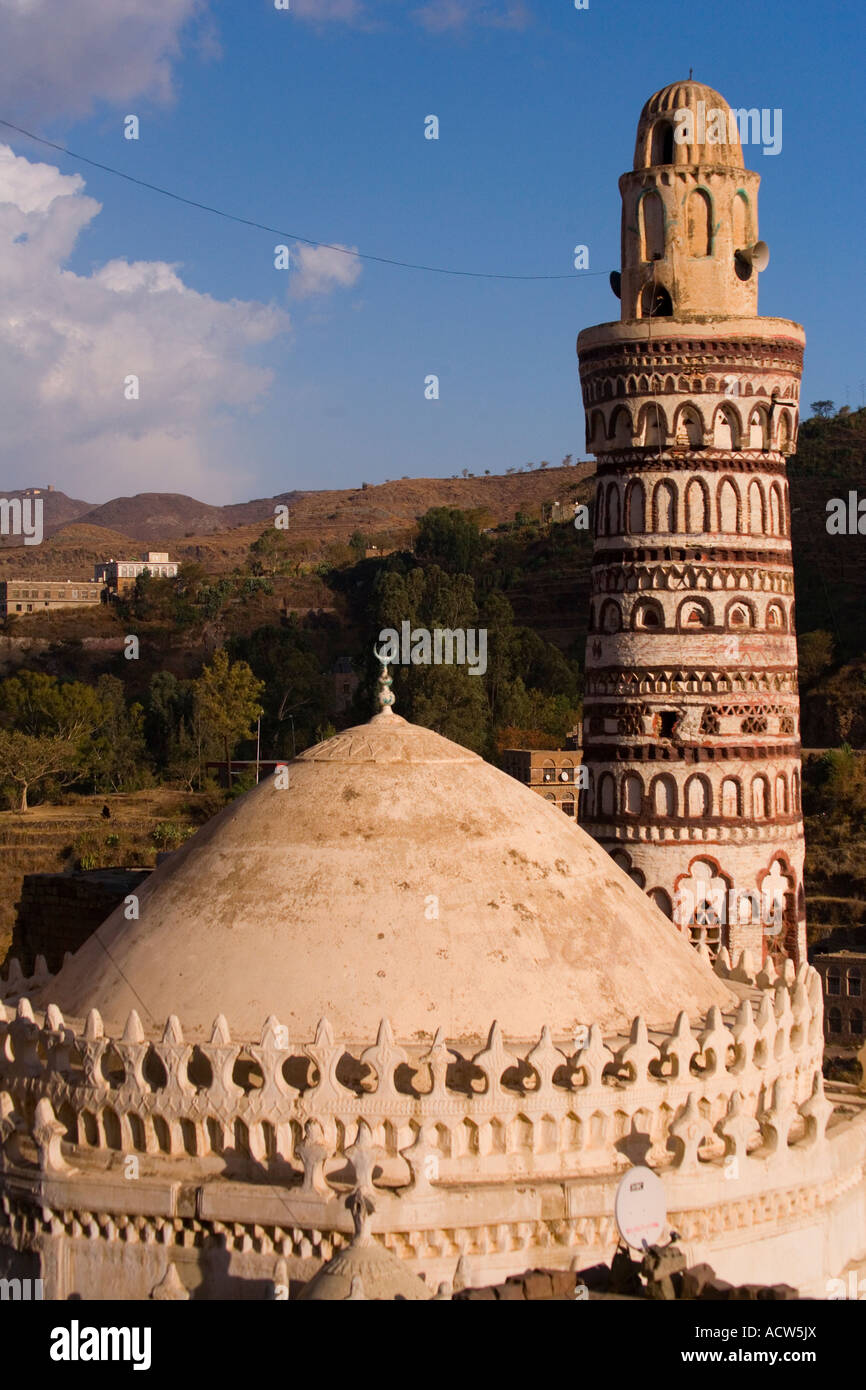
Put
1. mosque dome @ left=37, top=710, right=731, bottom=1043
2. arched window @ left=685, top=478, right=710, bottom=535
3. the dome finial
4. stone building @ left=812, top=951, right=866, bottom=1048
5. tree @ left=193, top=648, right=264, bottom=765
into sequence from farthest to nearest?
tree @ left=193, top=648, right=264, bottom=765
stone building @ left=812, top=951, right=866, bottom=1048
arched window @ left=685, top=478, right=710, bottom=535
the dome finial
mosque dome @ left=37, top=710, right=731, bottom=1043

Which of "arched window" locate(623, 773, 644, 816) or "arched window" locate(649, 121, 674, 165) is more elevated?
"arched window" locate(649, 121, 674, 165)

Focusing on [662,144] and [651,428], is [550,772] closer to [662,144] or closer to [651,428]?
[651,428]

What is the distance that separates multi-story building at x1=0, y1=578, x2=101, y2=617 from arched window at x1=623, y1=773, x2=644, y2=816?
81306 millimetres

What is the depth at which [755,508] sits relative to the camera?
25.4m

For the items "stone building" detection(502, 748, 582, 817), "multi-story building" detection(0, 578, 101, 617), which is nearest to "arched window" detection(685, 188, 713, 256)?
"stone building" detection(502, 748, 582, 817)

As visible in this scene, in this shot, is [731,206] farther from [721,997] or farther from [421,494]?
[421,494]

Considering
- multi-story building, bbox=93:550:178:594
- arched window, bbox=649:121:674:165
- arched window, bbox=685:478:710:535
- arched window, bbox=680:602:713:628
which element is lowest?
arched window, bbox=680:602:713:628

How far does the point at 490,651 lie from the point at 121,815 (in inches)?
555

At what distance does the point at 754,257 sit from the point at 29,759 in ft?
121

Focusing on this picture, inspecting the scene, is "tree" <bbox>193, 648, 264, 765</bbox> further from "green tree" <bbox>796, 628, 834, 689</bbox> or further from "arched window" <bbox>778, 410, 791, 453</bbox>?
"arched window" <bbox>778, 410, 791, 453</bbox>

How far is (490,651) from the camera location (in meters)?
62.6

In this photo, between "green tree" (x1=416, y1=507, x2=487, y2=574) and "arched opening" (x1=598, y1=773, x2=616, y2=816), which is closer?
"arched opening" (x1=598, y1=773, x2=616, y2=816)

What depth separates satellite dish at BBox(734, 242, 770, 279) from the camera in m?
25.6
